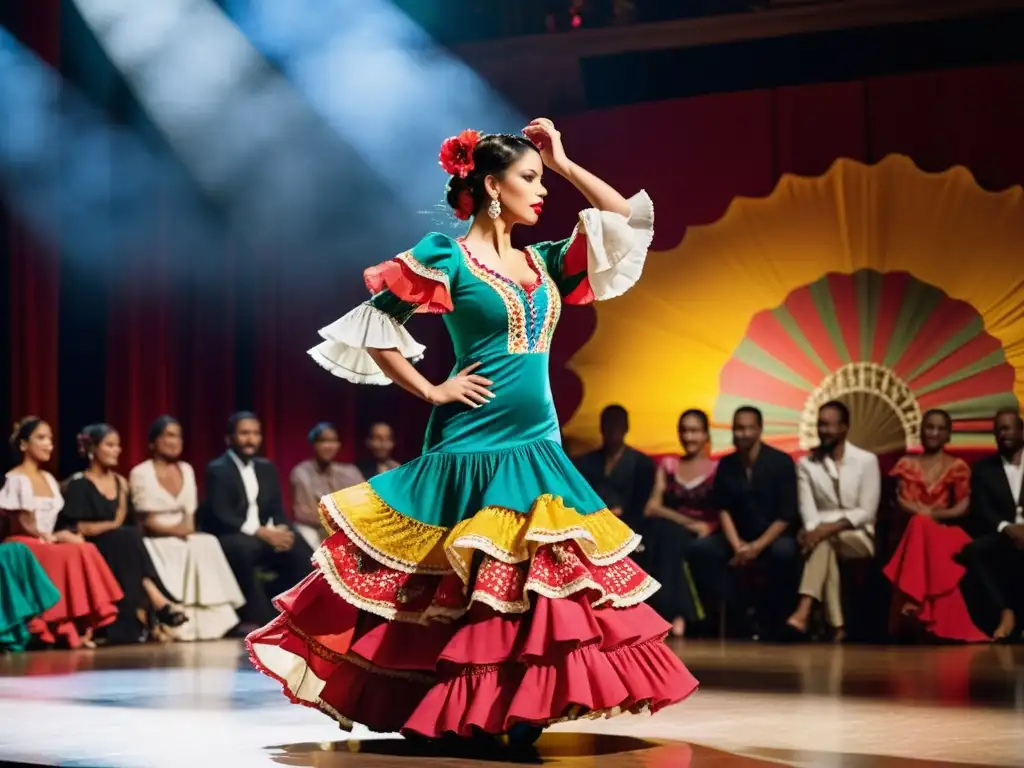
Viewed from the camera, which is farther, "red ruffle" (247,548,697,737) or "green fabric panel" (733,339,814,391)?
"green fabric panel" (733,339,814,391)

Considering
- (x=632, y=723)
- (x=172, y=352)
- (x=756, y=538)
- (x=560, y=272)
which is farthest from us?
(x=172, y=352)

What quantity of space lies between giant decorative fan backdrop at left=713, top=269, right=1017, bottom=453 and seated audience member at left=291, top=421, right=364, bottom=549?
188 cm

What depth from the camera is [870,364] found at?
7273 millimetres

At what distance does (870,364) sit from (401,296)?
4622mm

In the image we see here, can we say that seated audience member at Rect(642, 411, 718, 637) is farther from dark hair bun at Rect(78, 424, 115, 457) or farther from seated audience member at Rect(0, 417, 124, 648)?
dark hair bun at Rect(78, 424, 115, 457)

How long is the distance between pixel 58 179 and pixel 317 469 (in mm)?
1848

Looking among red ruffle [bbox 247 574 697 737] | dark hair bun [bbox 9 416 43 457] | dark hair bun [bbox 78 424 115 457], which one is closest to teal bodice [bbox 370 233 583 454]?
red ruffle [bbox 247 574 697 737]

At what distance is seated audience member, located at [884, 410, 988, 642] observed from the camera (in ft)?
20.4

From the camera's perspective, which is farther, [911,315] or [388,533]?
[911,315]

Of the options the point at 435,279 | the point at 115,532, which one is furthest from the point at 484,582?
the point at 115,532

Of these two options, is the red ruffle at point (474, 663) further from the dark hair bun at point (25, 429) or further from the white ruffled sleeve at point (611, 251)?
the dark hair bun at point (25, 429)

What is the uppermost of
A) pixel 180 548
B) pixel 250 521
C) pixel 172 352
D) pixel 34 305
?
pixel 34 305

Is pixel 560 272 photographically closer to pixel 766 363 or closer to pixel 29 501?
pixel 29 501

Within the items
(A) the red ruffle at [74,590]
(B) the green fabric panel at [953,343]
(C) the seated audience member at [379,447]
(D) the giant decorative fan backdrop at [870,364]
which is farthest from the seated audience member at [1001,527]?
(A) the red ruffle at [74,590]
